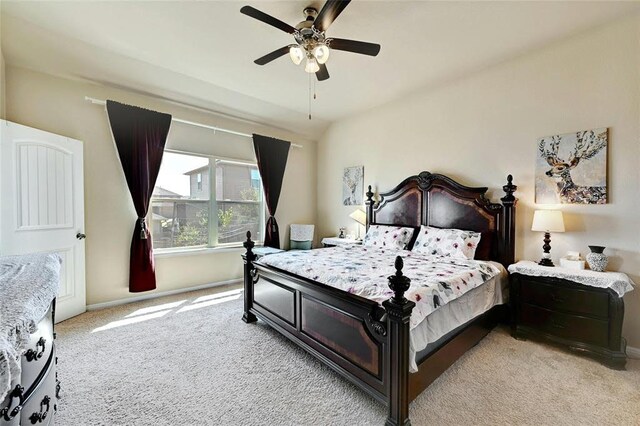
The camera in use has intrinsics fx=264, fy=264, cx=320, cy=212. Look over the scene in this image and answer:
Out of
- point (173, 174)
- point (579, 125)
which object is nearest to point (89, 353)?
point (173, 174)

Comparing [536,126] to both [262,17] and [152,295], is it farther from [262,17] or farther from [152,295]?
[152,295]

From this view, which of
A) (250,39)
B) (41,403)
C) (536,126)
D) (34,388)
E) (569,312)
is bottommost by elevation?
(569,312)

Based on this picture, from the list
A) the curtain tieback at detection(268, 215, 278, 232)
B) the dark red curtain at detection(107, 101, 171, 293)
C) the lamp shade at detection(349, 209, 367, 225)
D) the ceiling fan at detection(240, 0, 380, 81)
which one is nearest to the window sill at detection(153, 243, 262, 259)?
the dark red curtain at detection(107, 101, 171, 293)

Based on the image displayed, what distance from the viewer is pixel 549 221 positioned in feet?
8.52

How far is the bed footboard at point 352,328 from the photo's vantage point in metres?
1.53

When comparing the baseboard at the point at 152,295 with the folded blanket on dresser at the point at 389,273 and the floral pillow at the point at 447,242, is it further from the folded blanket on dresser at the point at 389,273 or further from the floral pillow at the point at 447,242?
the floral pillow at the point at 447,242

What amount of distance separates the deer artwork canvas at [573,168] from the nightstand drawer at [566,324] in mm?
1117

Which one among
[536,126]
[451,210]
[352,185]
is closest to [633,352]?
[451,210]

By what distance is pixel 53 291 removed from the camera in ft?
3.94

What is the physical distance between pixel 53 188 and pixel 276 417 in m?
3.22

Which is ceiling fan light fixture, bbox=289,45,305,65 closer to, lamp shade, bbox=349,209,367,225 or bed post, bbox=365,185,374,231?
bed post, bbox=365,185,374,231

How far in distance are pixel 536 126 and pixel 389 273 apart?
2386 mm

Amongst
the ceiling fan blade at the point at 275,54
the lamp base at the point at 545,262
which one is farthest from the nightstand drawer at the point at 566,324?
the ceiling fan blade at the point at 275,54

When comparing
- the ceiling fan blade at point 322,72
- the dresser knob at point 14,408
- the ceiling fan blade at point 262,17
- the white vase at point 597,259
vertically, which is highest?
the ceiling fan blade at point 262,17
